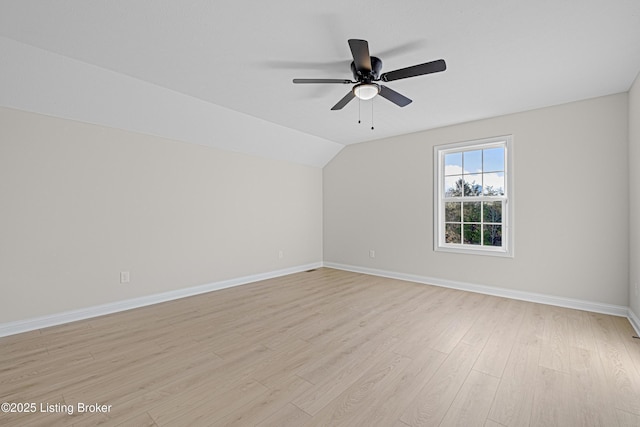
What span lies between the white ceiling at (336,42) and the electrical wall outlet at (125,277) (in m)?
2.29

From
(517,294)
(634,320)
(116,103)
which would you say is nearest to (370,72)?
(116,103)

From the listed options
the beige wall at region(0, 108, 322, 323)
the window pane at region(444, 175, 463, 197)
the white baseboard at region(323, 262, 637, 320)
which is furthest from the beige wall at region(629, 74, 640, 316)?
the beige wall at region(0, 108, 322, 323)

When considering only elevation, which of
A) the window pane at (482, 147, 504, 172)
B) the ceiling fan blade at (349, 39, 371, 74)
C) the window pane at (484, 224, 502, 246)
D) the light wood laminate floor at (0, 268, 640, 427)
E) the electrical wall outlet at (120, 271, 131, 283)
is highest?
the ceiling fan blade at (349, 39, 371, 74)

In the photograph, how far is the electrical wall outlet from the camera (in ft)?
11.2

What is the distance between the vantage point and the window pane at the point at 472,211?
169 inches

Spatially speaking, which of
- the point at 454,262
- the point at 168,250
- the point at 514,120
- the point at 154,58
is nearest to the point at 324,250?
the point at 454,262

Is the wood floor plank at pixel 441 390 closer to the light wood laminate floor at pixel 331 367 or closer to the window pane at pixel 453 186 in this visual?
the light wood laminate floor at pixel 331 367

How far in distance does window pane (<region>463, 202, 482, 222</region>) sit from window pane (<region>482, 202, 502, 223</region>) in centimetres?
9

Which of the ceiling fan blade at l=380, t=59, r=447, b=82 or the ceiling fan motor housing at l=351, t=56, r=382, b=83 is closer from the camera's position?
the ceiling fan blade at l=380, t=59, r=447, b=82

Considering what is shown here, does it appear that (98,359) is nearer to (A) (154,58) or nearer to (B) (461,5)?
(A) (154,58)

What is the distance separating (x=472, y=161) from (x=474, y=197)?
57cm

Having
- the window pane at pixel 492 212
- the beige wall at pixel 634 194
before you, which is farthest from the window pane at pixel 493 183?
the beige wall at pixel 634 194

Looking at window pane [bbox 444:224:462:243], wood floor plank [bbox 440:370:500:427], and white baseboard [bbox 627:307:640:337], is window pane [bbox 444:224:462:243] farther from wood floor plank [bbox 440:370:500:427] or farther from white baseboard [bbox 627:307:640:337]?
wood floor plank [bbox 440:370:500:427]

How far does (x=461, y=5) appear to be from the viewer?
186cm
